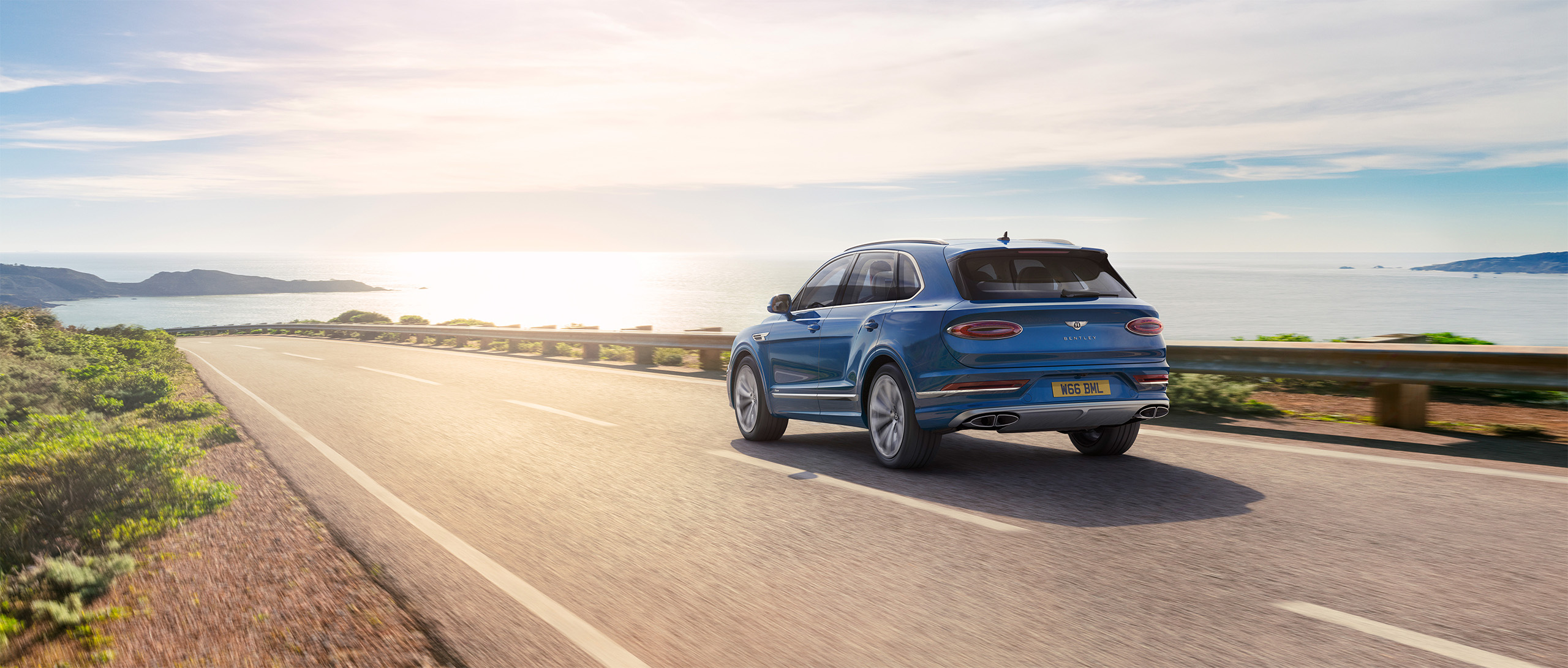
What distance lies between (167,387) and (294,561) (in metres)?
13.3

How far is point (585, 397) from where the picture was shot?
42.3 feet

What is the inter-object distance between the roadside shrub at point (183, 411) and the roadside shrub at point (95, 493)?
4.57 meters

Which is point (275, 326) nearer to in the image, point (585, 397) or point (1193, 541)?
point (585, 397)

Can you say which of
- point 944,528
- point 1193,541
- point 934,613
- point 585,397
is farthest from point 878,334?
point 585,397

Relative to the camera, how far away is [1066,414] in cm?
638

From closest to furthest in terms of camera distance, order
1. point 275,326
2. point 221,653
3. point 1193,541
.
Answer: point 221,653
point 1193,541
point 275,326

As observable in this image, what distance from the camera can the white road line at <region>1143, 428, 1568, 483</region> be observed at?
6.15 metres

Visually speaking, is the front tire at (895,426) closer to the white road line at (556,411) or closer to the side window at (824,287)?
the side window at (824,287)

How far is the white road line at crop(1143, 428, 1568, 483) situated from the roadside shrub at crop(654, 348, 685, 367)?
1158cm

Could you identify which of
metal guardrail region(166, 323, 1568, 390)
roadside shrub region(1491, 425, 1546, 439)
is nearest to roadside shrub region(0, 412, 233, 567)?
metal guardrail region(166, 323, 1568, 390)

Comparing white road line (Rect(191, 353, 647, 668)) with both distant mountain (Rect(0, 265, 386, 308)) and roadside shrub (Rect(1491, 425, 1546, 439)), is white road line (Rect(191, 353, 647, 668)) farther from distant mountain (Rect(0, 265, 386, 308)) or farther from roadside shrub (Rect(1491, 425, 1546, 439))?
distant mountain (Rect(0, 265, 386, 308))

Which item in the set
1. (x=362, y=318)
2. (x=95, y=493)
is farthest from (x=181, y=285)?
(x=95, y=493)

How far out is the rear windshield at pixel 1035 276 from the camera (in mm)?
6645

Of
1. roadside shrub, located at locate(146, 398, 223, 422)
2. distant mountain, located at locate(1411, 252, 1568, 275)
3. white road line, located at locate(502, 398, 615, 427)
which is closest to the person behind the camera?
white road line, located at locate(502, 398, 615, 427)
